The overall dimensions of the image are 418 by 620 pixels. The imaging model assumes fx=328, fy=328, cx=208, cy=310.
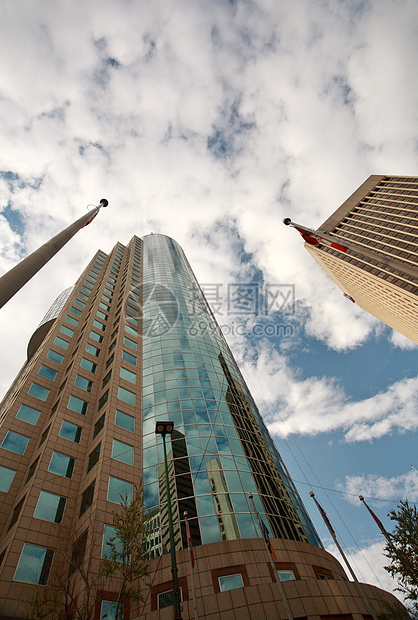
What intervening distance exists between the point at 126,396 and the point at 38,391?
10.8 metres

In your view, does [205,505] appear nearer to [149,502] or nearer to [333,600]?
Result: [149,502]

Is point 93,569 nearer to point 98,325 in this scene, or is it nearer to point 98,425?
point 98,425

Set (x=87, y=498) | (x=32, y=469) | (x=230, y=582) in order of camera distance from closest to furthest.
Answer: (x=230, y=582), (x=87, y=498), (x=32, y=469)

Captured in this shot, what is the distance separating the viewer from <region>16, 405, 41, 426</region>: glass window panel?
111ft

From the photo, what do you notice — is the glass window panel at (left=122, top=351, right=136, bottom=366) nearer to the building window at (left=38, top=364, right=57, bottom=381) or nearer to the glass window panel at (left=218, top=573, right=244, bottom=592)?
the building window at (left=38, top=364, right=57, bottom=381)

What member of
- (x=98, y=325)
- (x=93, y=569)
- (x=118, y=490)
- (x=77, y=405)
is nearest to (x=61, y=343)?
(x=98, y=325)

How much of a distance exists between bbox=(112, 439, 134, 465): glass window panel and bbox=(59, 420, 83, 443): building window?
4.64 m

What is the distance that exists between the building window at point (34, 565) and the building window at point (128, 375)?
714 inches

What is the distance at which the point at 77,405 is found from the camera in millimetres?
34656

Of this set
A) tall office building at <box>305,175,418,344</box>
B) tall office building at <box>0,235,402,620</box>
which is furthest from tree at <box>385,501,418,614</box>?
tall office building at <box>305,175,418,344</box>

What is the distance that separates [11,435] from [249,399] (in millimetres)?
27384

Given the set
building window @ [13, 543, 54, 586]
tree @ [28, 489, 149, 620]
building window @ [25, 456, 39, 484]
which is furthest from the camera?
building window @ [25, 456, 39, 484]

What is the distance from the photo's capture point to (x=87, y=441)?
3181cm

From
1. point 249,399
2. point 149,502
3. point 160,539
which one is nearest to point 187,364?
point 249,399
